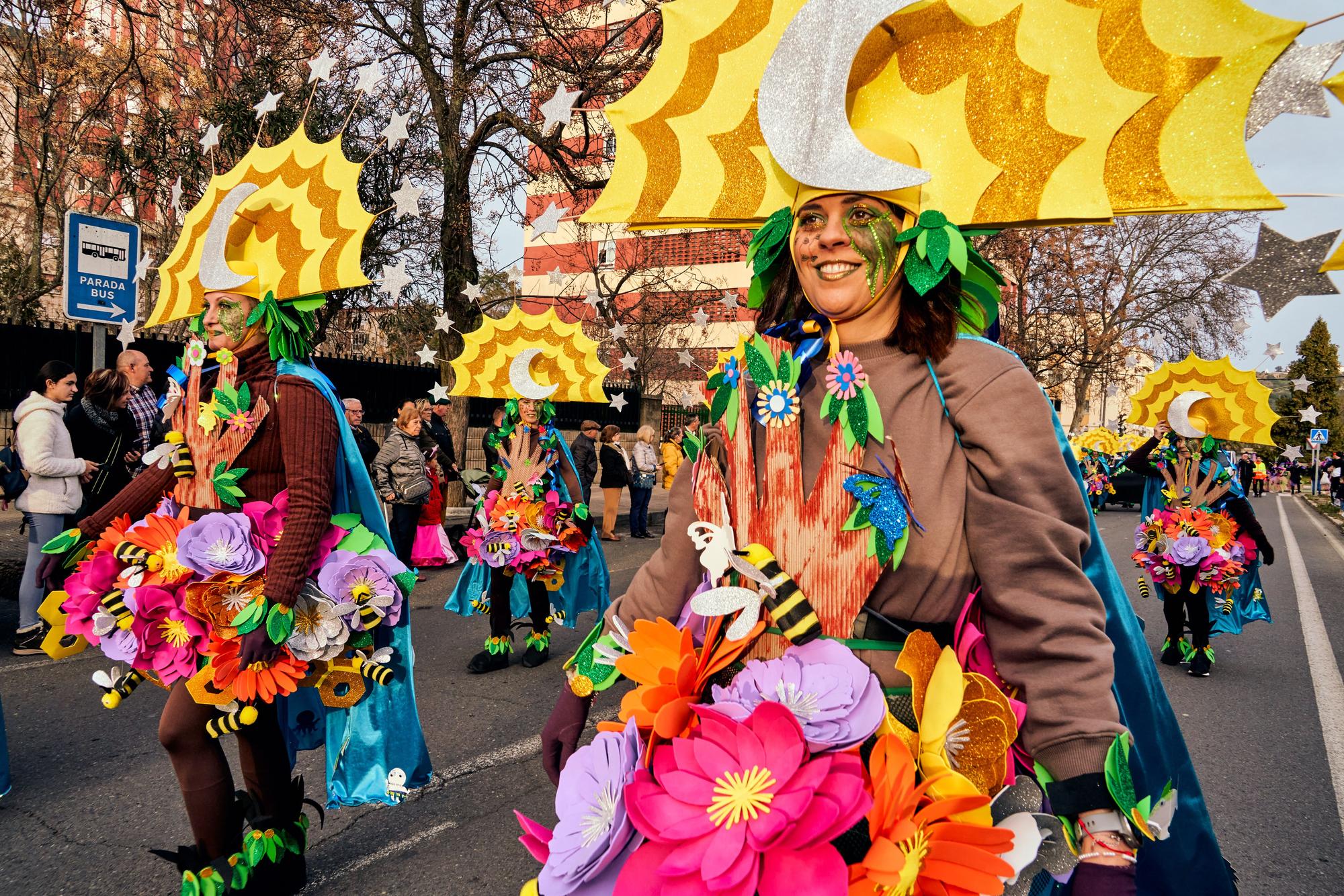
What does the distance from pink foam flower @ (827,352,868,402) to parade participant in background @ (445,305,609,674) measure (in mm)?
4867

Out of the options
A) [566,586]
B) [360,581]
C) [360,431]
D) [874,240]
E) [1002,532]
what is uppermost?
[874,240]

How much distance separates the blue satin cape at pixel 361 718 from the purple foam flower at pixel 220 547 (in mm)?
317

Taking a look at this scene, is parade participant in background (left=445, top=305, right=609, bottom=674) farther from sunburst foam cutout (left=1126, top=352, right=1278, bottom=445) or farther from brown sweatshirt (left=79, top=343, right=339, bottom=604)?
sunburst foam cutout (left=1126, top=352, right=1278, bottom=445)

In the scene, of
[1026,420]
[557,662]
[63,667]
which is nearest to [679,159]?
[1026,420]

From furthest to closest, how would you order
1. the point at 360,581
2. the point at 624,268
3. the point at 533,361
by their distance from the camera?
the point at 624,268 < the point at 533,361 < the point at 360,581

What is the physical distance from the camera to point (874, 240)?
1738 mm

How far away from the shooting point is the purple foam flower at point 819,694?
138cm

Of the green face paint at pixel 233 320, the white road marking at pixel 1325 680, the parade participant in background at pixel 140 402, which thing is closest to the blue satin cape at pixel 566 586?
the parade participant in background at pixel 140 402

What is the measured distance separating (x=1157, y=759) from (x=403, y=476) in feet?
28.1

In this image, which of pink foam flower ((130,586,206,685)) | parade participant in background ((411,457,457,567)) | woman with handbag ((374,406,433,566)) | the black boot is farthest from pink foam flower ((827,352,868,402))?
parade participant in background ((411,457,457,567))

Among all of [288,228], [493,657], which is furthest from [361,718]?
[493,657]

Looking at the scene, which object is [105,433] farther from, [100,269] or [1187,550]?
[1187,550]

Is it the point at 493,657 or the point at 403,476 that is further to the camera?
the point at 403,476

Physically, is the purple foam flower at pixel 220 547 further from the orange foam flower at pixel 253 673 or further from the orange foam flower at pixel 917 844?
the orange foam flower at pixel 917 844
